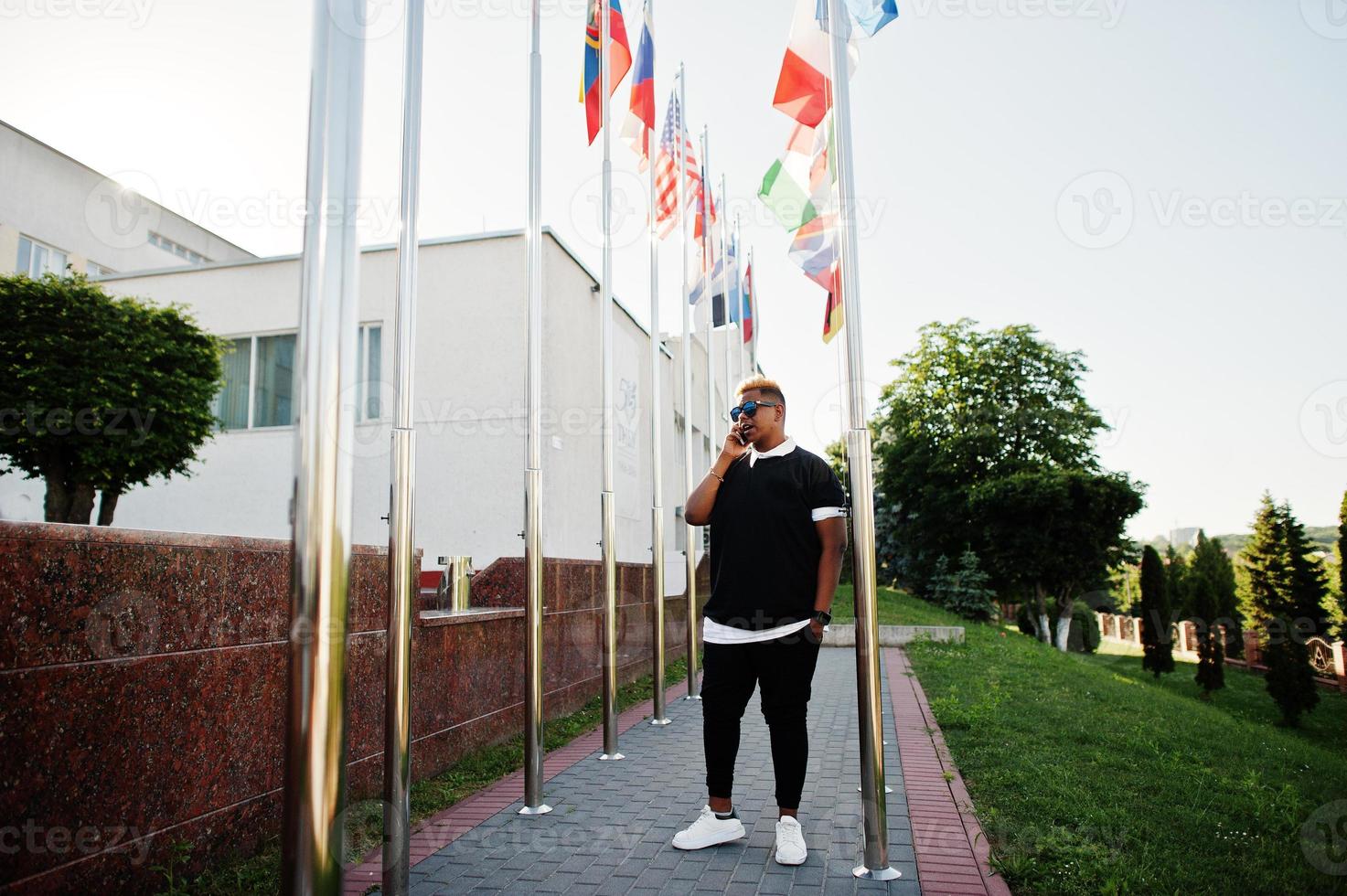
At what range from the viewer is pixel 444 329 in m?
14.2

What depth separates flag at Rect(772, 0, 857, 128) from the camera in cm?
670

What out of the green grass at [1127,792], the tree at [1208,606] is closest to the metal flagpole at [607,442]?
the green grass at [1127,792]

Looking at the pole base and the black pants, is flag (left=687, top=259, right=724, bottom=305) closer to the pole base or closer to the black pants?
the black pants

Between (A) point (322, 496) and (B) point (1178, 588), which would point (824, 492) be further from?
(B) point (1178, 588)

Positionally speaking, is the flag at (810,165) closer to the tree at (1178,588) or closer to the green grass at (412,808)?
the green grass at (412,808)

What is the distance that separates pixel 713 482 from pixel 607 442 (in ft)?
8.76

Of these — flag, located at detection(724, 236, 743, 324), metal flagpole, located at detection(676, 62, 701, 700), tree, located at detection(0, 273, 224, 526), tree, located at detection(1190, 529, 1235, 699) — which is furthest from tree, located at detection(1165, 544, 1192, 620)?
tree, located at detection(0, 273, 224, 526)

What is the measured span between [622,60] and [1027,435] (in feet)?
111

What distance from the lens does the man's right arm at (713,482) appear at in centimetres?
459

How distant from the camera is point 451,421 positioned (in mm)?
14023

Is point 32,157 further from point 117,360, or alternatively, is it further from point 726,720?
point 726,720

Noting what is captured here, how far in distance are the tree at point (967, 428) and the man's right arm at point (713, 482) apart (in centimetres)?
3360

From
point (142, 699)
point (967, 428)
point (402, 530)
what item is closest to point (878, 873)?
point (402, 530)

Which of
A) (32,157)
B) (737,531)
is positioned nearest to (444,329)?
(737,531)
